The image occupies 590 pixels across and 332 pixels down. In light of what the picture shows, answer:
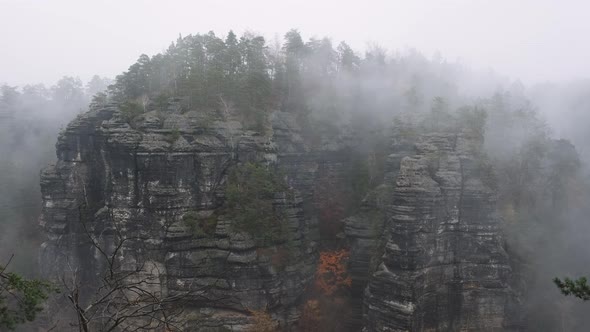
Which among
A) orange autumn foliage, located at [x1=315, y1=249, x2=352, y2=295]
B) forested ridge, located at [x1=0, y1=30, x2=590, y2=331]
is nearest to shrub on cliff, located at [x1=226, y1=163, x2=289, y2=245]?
forested ridge, located at [x1=0, y1=30, x2=590, y2=331]

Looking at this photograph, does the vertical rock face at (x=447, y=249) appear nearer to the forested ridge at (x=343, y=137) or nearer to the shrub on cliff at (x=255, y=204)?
the forested ridge at (x=343, y=137)

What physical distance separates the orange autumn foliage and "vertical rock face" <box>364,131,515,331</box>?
15.1 feet

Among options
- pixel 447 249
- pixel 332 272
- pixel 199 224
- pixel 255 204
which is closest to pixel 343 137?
pixel 332 272

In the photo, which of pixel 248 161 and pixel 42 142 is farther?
pixel 42 142

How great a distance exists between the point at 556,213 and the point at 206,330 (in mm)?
25998

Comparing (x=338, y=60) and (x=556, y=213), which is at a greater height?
(x=338, y=60)

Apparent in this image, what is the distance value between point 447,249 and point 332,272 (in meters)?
8.44

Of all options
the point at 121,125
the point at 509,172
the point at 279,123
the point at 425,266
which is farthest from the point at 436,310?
the point at 121,125

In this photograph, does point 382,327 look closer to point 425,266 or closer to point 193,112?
point 425,266

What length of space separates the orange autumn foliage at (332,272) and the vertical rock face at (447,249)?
4.59m

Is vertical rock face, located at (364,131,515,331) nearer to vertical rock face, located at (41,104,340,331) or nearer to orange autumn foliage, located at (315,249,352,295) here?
orange autumn foliage, located at (315,249,352,295)

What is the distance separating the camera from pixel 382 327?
23984 mm

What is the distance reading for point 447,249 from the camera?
25.1m

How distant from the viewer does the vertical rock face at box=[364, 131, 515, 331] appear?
945 inches
